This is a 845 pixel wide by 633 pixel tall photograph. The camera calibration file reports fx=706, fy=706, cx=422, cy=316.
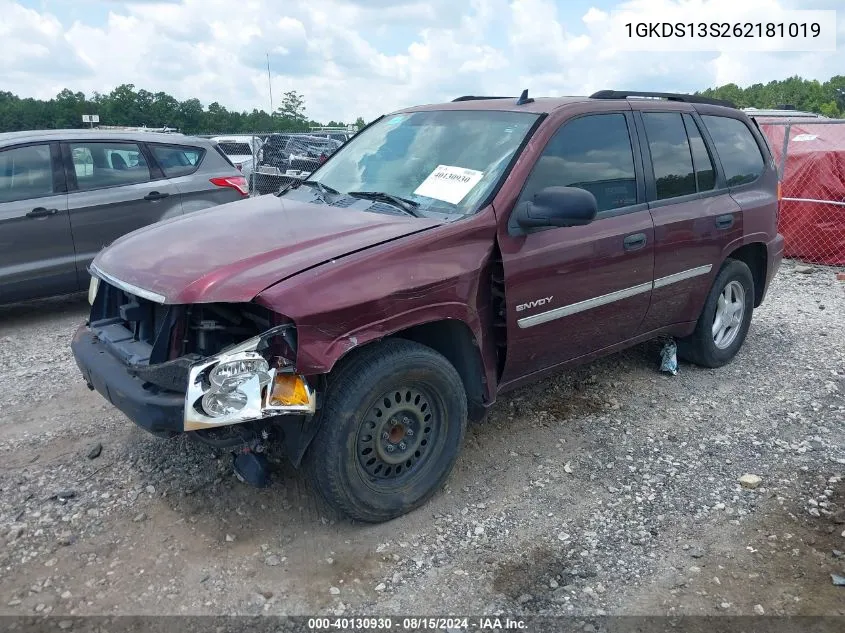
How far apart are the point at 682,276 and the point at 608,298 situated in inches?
31.6

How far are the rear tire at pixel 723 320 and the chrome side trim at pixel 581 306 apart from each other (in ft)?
3.26

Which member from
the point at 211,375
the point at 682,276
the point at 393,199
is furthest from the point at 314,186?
the point at 682,276

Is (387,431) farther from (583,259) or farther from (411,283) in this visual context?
(583,259)

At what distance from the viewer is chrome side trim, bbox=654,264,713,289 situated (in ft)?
14.5

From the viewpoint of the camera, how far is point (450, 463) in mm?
3523

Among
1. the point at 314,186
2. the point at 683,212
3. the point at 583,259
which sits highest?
the point at 314,186

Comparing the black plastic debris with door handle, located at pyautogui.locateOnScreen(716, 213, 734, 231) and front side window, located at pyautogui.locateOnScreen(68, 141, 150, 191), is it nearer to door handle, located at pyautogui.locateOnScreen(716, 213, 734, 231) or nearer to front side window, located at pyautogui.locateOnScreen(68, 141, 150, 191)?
door handle, located at pyautogui.locateOnScreen(716, 213, 734, 231)

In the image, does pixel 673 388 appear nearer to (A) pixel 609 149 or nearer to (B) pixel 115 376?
(A) pixel 609 149

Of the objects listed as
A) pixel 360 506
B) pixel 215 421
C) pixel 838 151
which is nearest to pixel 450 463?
pixel 360 506

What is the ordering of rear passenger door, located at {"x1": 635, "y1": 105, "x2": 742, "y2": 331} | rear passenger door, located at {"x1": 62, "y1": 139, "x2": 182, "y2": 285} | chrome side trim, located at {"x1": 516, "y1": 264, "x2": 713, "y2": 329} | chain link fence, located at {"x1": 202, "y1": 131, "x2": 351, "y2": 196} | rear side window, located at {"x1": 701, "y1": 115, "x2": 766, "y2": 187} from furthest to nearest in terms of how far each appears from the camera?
chain link fence, located at {"x1": 202, "y1": 131, "x2": 351, "y2": 196}
rear passenger door, located at {"x1": 62, "y1": 139, "x2": 182, "y2": 285}
rear side window, located at {"x1": 701, "y1": 115, "x2": 766, "y2": 187}
rear passenger door, located at {"x1": 635, "y1": 105, "x2": 742, "y2": 331}
chrome side trim, located at {"x1": 516, "y1": 264, "x2": 713, "y2": 329}

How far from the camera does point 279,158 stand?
42.9 feet

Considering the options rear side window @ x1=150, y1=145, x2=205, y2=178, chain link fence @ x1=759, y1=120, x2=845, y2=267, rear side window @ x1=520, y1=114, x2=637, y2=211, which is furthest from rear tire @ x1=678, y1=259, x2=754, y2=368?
rear side window @ x1=150, y1=145, x2=205, y2=178

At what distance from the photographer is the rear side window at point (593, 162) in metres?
3.76

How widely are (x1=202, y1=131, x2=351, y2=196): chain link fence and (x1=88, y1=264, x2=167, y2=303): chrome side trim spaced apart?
18.7 ft
